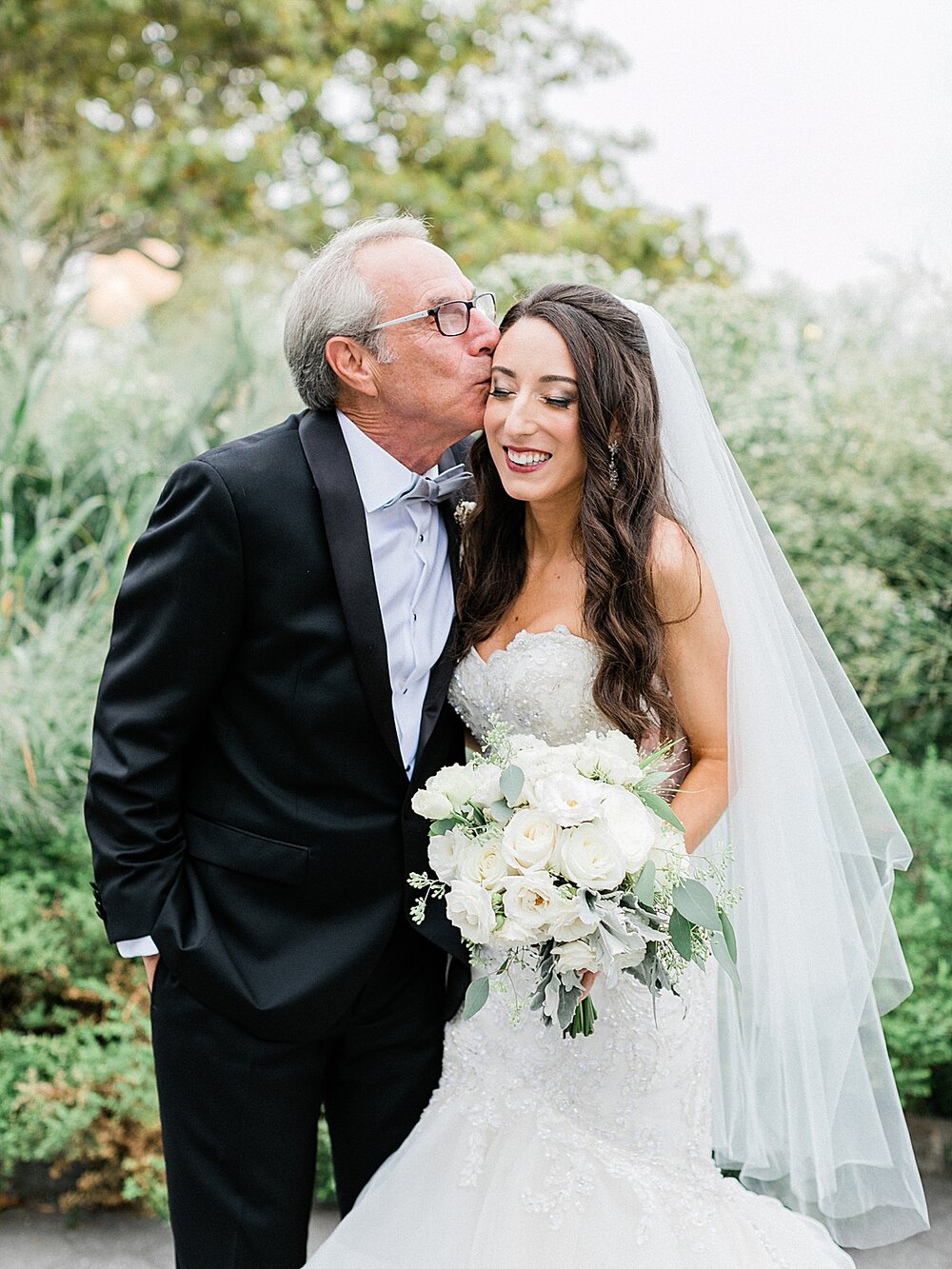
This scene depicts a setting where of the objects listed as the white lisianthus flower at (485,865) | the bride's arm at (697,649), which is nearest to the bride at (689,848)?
the bride's arm at (697,649)

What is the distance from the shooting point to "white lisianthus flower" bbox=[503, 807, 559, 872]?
1.90m

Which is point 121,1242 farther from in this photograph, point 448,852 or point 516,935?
point 516,935

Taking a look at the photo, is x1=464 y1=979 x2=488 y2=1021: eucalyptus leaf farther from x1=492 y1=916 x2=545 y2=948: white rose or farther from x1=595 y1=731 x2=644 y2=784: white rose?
x1=595 y1=731 x2=644 y2=784: white rose

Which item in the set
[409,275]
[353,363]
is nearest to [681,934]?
[353,363]

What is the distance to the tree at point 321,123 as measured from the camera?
8.83m

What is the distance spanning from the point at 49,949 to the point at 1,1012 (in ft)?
1.08

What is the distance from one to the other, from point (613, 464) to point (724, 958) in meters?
1.02

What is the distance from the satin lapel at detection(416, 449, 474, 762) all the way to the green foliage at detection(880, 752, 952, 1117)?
195 centimetres

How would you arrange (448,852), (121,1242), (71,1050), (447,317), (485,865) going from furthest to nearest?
(71,1050)
(121,1242)
(447,317)
(448,852)
(485,865)

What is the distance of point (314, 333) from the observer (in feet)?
8.25

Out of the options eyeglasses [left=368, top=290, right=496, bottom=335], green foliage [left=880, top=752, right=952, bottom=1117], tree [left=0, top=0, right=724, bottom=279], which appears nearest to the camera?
eyeglasses [left=368, top=290, right=496, bottom=335]

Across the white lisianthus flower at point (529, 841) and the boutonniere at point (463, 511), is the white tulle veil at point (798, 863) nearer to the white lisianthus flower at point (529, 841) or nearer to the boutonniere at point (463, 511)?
the boutonniere at point (463, 511)

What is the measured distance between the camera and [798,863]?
2455mm

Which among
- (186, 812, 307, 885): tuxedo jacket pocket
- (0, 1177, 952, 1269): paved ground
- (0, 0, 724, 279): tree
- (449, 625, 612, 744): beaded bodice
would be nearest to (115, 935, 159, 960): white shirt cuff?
(186, 812, 307, 885): tuxedo jacket pocket
